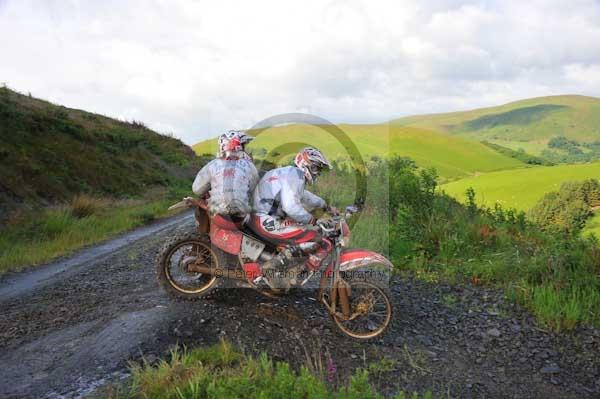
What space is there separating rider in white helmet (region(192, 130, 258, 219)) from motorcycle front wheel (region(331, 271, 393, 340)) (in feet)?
5.67

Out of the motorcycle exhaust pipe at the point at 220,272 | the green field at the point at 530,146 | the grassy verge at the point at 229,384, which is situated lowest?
the green field at the point at 530,146

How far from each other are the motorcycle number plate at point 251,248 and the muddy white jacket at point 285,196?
0.42 m

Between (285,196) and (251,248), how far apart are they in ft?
3.11

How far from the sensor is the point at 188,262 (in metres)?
6.90

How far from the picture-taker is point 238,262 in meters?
6.79

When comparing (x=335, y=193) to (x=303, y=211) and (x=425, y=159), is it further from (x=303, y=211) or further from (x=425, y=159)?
(x=425, y=159)

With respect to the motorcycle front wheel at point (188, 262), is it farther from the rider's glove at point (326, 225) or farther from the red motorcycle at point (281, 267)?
the rider's glove at point (326, 225)

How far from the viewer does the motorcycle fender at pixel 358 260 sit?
6020mm

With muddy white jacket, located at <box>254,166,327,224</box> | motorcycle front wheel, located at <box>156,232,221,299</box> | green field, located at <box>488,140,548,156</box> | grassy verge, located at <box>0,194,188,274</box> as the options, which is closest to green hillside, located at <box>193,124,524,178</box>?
grassy verge, located at <box>0,194,188,274</box>

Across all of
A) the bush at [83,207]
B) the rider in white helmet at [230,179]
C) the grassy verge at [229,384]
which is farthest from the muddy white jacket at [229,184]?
the bush at [83,207]

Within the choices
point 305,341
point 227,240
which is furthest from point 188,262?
point 305,341

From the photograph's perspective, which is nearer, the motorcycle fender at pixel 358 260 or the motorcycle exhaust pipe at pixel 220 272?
the motorcycle fender at pixel 358 260

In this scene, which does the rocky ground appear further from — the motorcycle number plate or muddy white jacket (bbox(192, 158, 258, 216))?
muddy white jacket (bbox(192, 158, 258, 216))

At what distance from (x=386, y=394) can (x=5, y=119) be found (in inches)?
922
